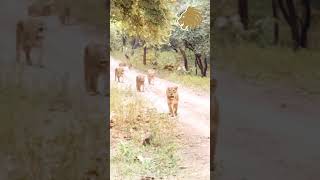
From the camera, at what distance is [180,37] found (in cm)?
155

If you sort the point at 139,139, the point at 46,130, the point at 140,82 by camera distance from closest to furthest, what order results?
the point at 46,130 → the point at 139,139 → the point at 140,82

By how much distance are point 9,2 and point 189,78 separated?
611 millimetres

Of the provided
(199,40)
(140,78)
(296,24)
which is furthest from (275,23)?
(140,78)

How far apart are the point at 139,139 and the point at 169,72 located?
0.88ft

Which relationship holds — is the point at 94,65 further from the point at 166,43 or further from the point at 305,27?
the point at 305,27

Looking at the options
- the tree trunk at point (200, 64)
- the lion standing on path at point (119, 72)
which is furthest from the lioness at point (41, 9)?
the tree trunk at point (200, 64)

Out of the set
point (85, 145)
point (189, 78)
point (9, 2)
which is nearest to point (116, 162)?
point (85, 145)

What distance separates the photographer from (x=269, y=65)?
4.78 feet

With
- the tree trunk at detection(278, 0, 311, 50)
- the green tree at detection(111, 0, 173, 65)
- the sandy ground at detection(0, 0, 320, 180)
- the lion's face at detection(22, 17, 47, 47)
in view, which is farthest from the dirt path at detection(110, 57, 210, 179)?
the tree trunk at detection(278, 0, 311, 50)

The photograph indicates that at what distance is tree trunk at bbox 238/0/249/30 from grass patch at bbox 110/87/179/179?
39cm

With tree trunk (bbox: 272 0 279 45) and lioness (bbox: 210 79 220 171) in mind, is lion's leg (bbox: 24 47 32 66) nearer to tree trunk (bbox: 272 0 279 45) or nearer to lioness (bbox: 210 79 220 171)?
lioness (bbox: 210 79 220 171)

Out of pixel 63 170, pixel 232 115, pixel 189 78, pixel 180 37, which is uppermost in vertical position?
pixel 180 37

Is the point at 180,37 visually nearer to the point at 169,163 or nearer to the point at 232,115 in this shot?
the point at 232,115

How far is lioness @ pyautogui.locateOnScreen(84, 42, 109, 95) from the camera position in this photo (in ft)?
4.64
